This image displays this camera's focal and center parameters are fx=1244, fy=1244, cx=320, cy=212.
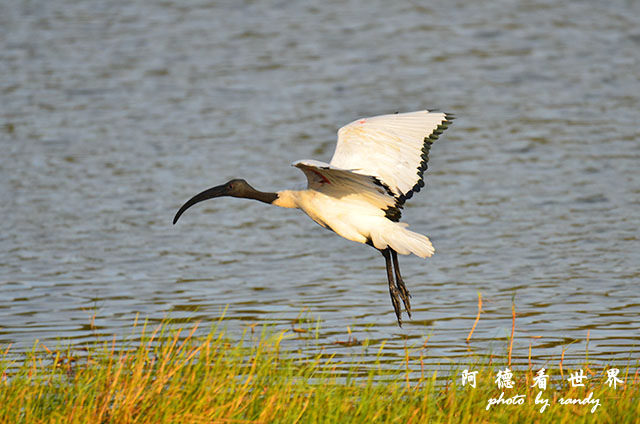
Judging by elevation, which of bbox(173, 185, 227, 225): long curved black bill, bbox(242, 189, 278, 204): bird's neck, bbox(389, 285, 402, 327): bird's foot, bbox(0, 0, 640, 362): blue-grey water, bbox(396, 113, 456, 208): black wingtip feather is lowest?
bbox(0, 0, 640, 362): blue-grey water

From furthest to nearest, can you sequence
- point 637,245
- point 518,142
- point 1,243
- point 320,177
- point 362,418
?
1. point 518,142
2. point 1,243
3. point 637,245
4. point 320,177
5. point 362,418

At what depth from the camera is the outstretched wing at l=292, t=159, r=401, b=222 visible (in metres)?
7.60

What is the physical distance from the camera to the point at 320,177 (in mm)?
7773

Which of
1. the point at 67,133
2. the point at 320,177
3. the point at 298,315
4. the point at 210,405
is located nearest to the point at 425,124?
the point at 320,177

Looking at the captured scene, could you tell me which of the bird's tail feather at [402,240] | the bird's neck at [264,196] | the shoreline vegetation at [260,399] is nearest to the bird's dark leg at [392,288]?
the bird's tail feather at [402,240]

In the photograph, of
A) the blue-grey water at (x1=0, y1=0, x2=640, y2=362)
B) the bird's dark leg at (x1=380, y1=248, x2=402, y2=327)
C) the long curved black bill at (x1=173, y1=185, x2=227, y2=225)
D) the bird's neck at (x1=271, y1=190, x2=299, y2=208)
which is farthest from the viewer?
the blue-grey water at (x1=0, y1=0, x2=640, y2=362)

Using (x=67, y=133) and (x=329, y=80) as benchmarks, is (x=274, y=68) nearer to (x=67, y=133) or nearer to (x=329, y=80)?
(x=329, y=80)

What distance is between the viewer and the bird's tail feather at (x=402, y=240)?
7.68 meters

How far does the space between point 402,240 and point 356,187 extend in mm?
445

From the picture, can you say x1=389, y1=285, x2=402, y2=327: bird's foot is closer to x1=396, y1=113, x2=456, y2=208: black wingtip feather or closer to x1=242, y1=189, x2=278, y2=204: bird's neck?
x1=396, y1=113, x2=456, y2=208: black wingtip feather

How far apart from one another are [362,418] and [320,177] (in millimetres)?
2155

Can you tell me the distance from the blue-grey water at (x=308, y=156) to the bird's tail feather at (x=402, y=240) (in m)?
0.93

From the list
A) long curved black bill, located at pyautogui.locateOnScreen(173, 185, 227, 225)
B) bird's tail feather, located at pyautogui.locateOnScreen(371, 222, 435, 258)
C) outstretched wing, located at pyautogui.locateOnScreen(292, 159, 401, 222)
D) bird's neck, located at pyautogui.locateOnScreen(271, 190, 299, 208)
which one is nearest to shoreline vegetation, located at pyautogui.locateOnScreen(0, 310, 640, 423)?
bird's tail feather, located at pyautogui.locateOnScreen(371, 222, 435, 258)

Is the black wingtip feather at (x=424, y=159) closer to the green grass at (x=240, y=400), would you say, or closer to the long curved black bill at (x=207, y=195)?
the long curved black bill at (x=207, y=195)
